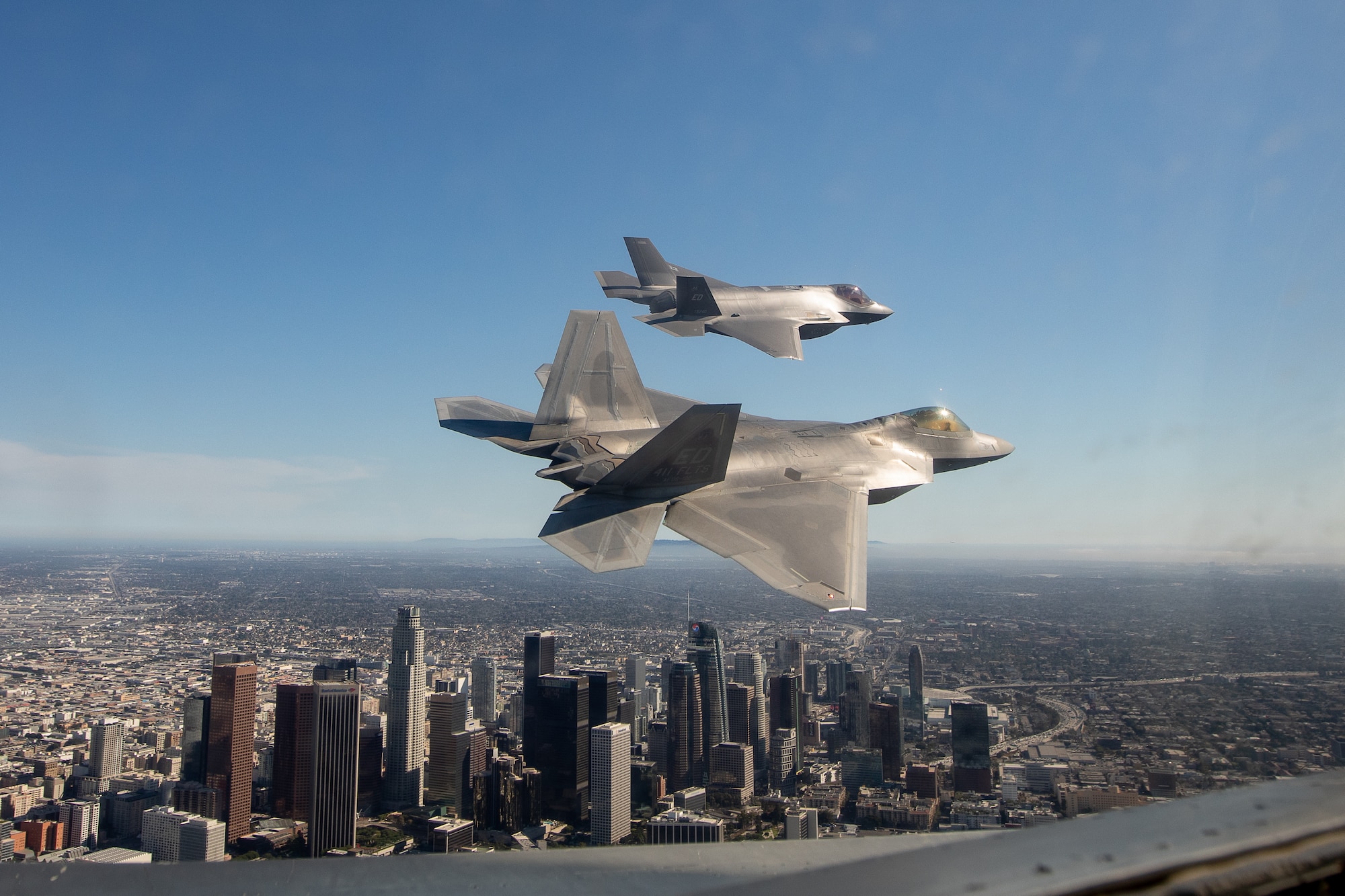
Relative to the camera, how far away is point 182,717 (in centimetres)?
2905

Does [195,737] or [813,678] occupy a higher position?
[813,678]

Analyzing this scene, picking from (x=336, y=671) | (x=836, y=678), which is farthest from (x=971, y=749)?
(x=336, y=671)

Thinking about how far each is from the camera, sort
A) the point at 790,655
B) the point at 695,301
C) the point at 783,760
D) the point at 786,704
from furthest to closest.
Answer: the point at 790,655 → the point at 786,704 → the point at 783,760 → the point at 695,301

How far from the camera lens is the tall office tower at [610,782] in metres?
20.5

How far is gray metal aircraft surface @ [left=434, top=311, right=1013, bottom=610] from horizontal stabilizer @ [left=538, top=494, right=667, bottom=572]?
0.06ft

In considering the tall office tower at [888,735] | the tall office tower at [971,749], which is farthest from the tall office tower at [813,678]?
the tall office tower at [971,749]

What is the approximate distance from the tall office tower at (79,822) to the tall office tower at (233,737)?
2.79 m

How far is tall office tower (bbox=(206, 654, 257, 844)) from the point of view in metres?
22.2

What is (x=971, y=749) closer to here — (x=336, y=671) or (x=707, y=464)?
(x=707, y=464)

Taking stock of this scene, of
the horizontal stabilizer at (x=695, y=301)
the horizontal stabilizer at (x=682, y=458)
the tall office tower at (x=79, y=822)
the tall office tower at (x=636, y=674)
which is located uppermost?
the horizontal stabilizer at (x=695, y=301)

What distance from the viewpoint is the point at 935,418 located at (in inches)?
530

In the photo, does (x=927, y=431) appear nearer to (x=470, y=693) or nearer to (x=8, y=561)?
(x=470, y=693)

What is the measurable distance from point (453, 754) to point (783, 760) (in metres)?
10.5

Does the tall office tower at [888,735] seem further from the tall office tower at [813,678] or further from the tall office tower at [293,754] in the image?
the tall office tower at [293,754]
